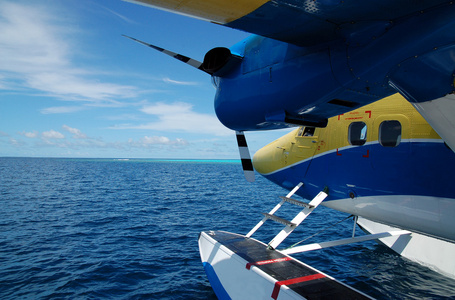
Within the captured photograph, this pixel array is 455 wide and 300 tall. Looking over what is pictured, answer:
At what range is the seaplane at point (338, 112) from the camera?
3.25 meters

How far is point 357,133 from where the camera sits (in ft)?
28.9

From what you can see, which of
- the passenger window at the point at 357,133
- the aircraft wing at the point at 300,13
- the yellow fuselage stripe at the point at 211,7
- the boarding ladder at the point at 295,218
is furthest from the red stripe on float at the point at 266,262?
the yellow fuselage stripe at the point at 211,7

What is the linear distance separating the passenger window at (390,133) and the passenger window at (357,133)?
1.65 feet

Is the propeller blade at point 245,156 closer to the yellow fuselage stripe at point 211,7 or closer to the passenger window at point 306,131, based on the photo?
the passenger window at point 306,131

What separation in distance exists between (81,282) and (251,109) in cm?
947

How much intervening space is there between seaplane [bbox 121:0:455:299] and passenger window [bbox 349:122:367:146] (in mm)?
31

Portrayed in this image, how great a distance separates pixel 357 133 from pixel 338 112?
4.41 meters

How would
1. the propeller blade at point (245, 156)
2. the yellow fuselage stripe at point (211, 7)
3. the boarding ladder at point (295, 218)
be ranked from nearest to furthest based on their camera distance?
the yellow fuselage stripe at point (211, 7) → the propeller blade at point (245, 156) → the boarding ladder at point (295, 218)

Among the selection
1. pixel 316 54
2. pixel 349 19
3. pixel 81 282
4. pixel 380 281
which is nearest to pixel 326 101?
pixel 316 54

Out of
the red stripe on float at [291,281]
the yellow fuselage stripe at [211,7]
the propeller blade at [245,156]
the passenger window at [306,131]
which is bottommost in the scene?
the red stripe on float at [291,281]

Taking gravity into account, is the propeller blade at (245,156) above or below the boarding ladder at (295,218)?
above

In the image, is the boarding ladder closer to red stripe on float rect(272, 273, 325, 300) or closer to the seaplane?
the seaplane


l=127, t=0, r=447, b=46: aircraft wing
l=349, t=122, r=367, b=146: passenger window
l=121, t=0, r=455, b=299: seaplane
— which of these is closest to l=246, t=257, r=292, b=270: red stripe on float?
l=121, t=0, r=455, b=299: seaplane

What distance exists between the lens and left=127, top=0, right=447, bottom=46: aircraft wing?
9.74 feet
